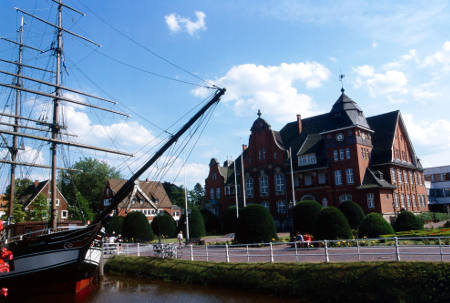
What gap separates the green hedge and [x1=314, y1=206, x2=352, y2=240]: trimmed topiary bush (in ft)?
26.1

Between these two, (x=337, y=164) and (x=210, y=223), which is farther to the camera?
(x=210, y=223)

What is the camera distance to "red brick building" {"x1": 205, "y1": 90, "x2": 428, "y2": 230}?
144 ft

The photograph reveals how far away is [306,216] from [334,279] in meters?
15.9

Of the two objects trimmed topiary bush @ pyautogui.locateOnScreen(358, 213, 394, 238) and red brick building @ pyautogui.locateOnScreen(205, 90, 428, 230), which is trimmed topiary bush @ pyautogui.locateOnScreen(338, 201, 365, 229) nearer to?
trimmed topiary bush @ pyautogui.locateOnScreen(358, 213, 394, 238)

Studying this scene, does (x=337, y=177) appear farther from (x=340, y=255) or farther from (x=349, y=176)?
(x=340, y=255)

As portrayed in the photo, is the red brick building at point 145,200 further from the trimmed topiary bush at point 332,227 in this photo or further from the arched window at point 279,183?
the trimmed topiary bush at point 332,227

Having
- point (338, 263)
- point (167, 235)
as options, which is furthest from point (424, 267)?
point (167, 235)

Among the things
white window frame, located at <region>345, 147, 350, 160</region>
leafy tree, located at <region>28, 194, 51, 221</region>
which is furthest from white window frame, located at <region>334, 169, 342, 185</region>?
leafy tree, located at <region>28, 194, 51, 221</region>

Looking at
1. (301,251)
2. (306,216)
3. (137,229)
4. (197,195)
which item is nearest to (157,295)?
(301,251)

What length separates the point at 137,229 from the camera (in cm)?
3841

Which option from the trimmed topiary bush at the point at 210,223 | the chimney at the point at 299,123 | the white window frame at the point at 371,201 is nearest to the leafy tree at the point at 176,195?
the trimmed topiary bush at the point at 210,223

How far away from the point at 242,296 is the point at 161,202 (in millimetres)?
55705

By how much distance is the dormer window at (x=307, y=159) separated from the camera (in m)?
48.2

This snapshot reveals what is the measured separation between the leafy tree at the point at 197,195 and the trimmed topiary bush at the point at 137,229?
6370 cm
